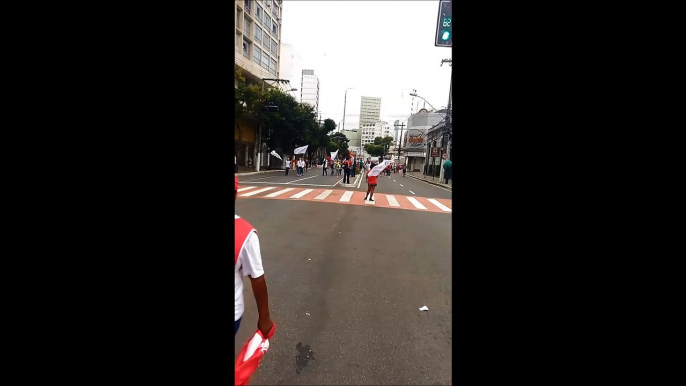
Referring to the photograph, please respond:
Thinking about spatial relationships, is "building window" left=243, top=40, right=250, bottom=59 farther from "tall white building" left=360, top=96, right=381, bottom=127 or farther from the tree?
"tall white building" left=360, top=96, right=381, bottom=127

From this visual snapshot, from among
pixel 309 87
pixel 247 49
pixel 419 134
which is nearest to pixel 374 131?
pixel 309 87

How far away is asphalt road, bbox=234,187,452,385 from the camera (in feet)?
5.67

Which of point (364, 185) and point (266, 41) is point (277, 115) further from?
point (266, 41)

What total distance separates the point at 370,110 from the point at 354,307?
115 meters

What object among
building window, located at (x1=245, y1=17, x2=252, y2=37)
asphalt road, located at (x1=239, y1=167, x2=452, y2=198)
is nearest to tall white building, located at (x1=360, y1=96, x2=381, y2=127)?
building window, located at (x1=245, y1=17, x2=252, y2=37)

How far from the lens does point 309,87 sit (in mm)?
77312

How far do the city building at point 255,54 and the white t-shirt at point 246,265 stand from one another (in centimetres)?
2214
